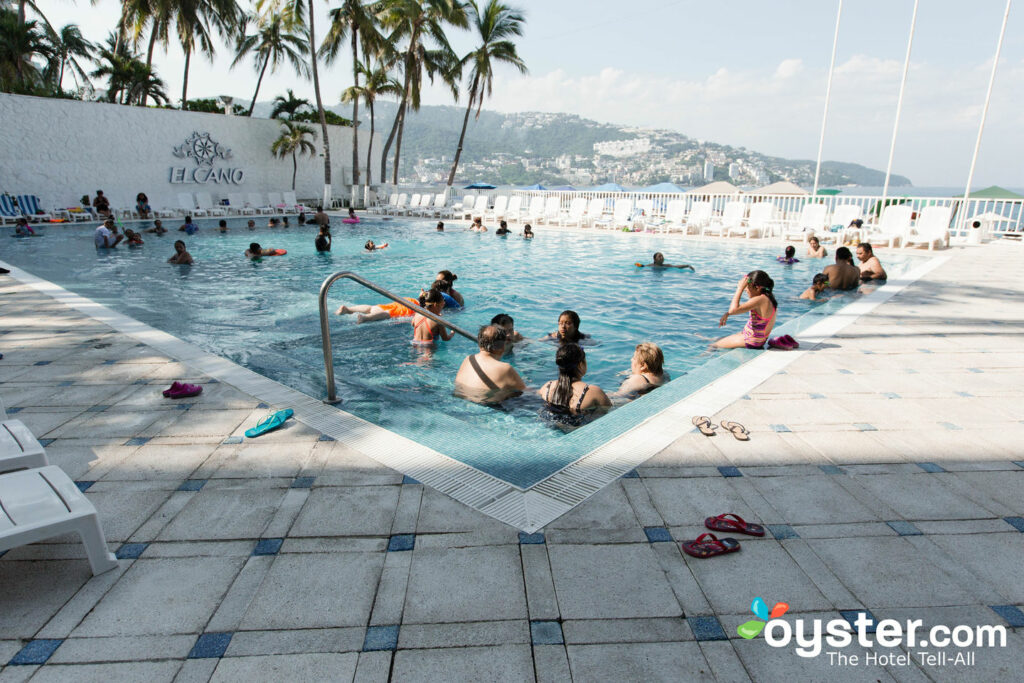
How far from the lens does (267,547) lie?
93.5 inches

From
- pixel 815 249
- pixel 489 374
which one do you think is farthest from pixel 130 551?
pixel 815 249

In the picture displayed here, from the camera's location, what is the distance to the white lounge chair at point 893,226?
1346 centimetres

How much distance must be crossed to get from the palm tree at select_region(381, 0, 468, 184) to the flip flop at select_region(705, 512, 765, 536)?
87.2ft

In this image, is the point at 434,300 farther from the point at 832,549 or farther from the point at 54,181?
the point at 54,181

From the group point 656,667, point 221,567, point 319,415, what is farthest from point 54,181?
point 656,667

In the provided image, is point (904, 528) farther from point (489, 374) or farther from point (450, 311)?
point (450, 311)

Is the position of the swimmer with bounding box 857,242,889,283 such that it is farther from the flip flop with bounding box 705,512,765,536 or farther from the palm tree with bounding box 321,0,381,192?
the palm tree with bounding box 321,0,381,192

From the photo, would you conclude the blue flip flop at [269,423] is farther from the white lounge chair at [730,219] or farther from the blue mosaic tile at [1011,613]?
the white lounge chair at [730,219]

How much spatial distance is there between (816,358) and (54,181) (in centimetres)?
2332

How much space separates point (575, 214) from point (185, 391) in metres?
17.3

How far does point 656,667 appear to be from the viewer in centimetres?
176

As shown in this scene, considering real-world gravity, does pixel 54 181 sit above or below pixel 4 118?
below

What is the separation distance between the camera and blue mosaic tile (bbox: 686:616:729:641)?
1.89m

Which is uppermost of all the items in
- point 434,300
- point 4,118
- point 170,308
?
point 4,118
